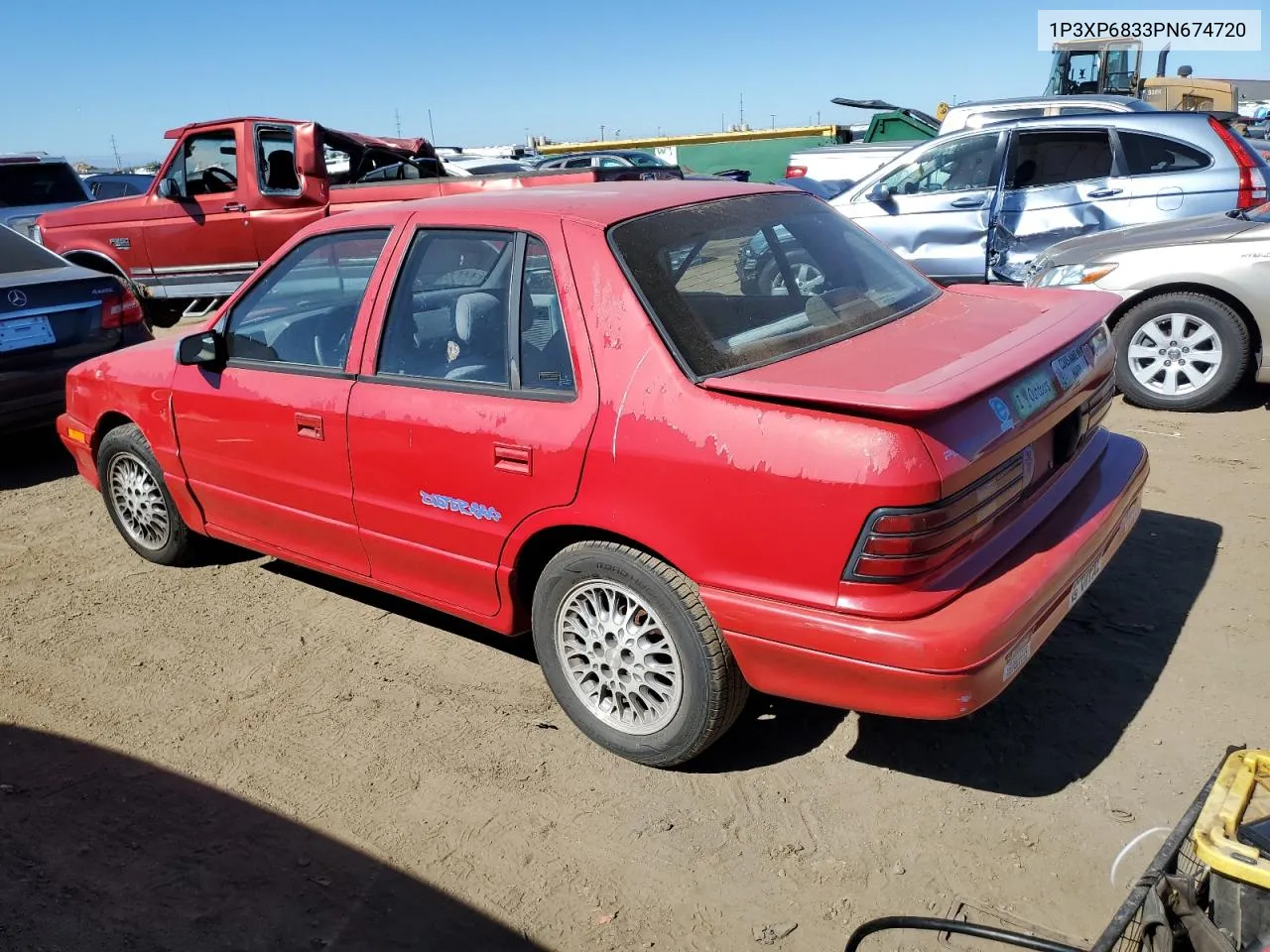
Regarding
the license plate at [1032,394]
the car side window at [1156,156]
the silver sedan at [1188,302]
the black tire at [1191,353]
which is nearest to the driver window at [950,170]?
the car side window at [1156,156]

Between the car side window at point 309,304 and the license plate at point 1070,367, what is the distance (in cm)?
229

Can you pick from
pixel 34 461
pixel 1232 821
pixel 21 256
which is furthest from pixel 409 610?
pixel 21 256

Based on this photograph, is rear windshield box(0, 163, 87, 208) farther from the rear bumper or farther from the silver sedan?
the rear bumper

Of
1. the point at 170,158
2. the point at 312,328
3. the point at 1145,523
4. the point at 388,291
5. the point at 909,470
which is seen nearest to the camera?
the point at 909,470

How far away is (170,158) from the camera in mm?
10102

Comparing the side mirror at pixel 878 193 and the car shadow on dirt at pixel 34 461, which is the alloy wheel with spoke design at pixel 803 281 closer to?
the car shadow on dirt at pixel 34 461

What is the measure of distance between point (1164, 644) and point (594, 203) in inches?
101

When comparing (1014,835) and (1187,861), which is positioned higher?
(1187,861)

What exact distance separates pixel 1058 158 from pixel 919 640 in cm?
679

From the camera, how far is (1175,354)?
6.22 m

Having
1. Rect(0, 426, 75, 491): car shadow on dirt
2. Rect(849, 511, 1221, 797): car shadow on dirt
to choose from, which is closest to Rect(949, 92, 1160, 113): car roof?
Rect(849, 511, 1221, 797): car shadow on dirt

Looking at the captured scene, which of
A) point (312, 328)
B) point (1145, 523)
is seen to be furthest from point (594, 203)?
point (1145, 523)

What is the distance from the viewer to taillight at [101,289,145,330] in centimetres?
664

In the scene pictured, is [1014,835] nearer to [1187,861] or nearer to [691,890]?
[1187,861]
